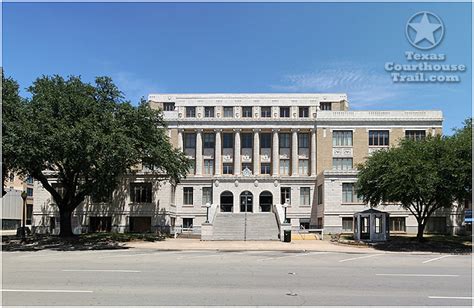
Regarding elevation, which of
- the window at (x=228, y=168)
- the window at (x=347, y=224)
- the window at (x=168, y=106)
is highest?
the window at (x=168, y=106)

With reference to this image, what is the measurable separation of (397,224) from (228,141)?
2578cm

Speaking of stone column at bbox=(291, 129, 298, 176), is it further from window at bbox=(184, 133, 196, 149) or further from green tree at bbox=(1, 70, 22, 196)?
green tree at bbox=(1, 70, 22, 196)

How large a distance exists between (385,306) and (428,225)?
47663 millimetres

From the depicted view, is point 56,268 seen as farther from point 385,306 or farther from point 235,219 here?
point 235,219

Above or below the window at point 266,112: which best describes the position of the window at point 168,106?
above

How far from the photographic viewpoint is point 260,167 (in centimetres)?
6725

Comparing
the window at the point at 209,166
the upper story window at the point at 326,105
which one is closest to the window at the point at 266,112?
the upper story window at the point at 326,105

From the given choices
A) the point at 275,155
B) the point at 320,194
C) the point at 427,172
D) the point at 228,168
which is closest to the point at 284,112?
the point at 275,155

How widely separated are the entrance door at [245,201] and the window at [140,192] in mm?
14588

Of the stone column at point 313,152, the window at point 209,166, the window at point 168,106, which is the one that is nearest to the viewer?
the stone column at point 313,152

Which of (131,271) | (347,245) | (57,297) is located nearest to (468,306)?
(57,297)

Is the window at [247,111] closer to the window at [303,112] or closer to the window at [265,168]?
the window at [303,112]

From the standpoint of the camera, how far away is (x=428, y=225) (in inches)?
2141

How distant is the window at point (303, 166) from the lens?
213 ft
